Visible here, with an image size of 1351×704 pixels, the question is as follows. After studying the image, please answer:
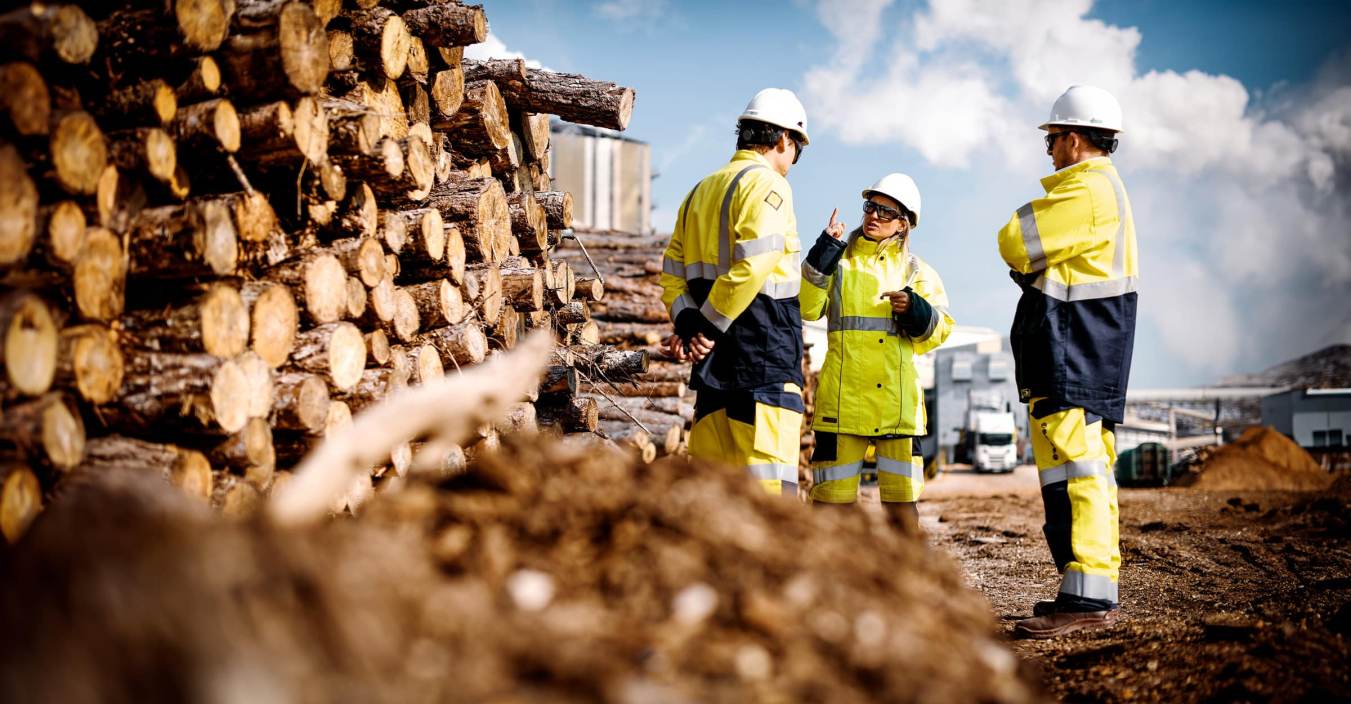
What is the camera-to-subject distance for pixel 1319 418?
2039 cm

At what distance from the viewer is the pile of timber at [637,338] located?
7.36 meters

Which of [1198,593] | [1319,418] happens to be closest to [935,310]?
[1198,593]

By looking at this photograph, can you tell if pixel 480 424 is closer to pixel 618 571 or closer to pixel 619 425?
pixel 619 425

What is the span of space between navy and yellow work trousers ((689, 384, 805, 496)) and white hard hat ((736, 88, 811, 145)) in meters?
1.28

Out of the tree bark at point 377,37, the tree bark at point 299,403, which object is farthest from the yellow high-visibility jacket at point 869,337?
the tree bark at point 299,403

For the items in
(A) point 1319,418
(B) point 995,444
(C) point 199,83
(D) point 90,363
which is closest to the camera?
(D) point 90,363

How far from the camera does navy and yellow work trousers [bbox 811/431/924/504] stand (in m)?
4.93

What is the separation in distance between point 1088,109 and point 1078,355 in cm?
119

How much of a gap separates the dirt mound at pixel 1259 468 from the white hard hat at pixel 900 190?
11842 mm

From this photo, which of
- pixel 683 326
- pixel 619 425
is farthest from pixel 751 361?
pixel 619 425

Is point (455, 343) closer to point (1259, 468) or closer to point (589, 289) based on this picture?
point (589, 289)

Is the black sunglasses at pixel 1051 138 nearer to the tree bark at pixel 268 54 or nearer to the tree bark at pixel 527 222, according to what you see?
the tree bark at pixel 527 222

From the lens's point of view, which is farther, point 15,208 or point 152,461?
point 152,461

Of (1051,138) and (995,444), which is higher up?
(1051,138)
